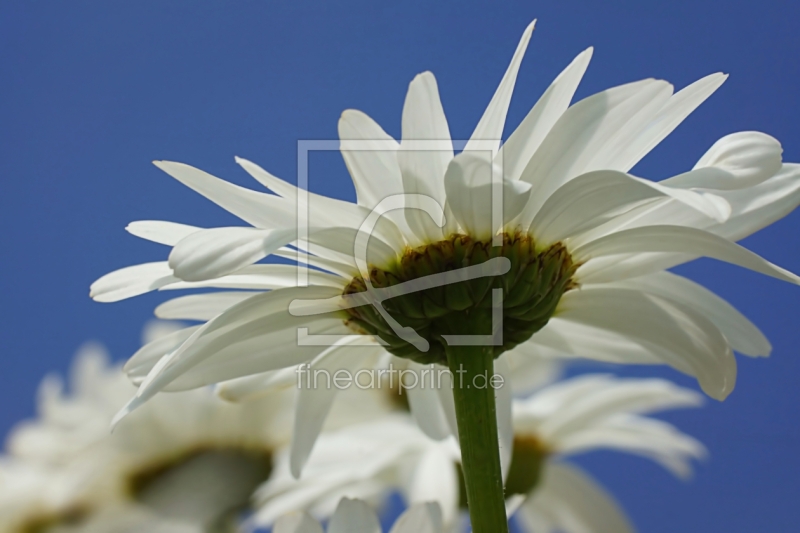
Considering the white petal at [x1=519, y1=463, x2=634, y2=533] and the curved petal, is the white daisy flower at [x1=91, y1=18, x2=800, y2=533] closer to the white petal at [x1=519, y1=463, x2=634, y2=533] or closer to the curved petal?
the curved petal

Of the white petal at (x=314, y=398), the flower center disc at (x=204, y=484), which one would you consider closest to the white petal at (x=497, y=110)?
the white petal at (x=314, y=398)

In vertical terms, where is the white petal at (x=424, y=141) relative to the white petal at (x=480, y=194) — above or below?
above

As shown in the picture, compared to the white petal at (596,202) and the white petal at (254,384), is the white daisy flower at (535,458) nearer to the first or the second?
the white petal at (254,384)

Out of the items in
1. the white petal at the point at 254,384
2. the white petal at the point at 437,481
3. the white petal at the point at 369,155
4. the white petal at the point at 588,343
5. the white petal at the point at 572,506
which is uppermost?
the white petal at the point at 369,155

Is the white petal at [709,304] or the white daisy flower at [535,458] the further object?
the white daisy flower at [535,458]

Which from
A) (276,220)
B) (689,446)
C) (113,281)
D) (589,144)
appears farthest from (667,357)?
(689,446)
